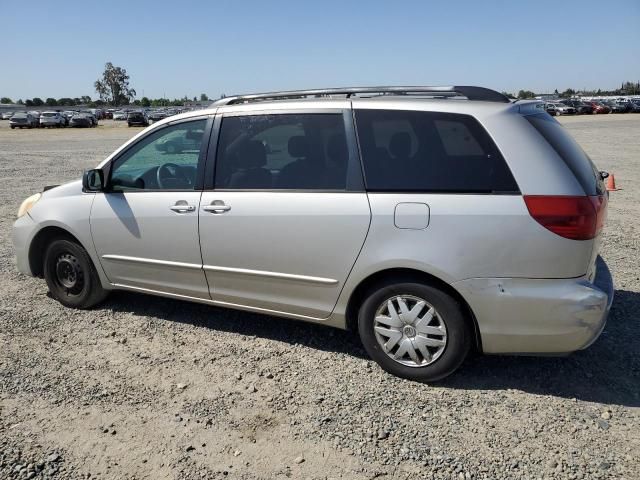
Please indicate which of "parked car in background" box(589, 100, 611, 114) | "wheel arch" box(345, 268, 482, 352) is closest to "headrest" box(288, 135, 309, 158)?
"wheel arch" box(345, 268, 482, 352)

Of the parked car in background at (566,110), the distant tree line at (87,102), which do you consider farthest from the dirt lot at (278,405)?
the distant tree line at (87,102)

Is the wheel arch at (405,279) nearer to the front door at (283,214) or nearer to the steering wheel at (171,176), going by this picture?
the front door at (283,214)

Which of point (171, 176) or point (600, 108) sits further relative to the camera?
point (600, 108)

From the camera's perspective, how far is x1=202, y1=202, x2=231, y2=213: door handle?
12.6 feet

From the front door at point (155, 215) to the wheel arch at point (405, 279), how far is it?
1.22 meters

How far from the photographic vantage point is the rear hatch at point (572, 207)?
3.01m

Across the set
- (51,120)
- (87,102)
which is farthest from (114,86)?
(51,120)

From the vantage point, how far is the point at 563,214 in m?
3.01

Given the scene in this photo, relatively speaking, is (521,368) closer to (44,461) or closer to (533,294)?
(533,294)

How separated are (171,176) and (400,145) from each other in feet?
6.15

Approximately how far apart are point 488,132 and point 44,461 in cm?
304

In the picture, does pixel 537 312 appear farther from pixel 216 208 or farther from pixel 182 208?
pixel 182 208

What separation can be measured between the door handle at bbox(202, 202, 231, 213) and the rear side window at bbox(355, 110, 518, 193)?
41.6 inches

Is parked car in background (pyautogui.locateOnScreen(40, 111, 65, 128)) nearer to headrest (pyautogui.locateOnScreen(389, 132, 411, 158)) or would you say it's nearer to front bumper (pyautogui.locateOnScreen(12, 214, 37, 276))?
front bumper (pyautogui.locateOnScreen(12, 214, 37, 276))
